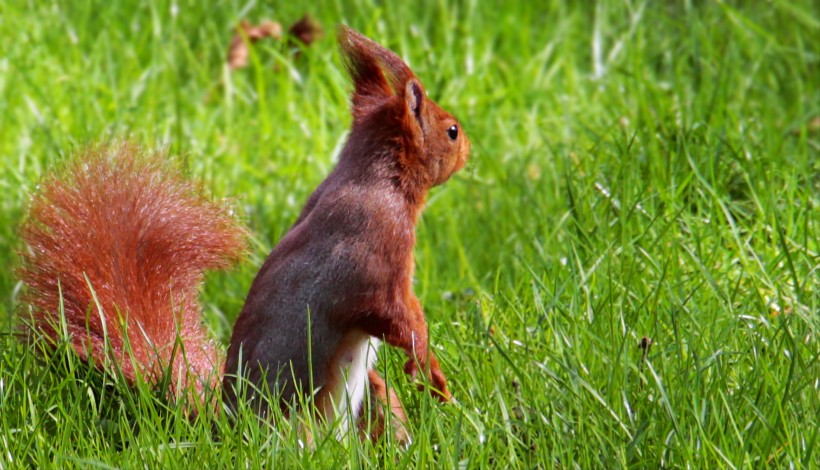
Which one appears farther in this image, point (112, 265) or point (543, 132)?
point (543, 132)

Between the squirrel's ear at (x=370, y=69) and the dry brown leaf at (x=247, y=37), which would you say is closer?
the squirrel's ear at (x=370, y=69)

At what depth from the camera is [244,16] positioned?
15.2 feet

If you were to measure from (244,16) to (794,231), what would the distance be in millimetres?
2519

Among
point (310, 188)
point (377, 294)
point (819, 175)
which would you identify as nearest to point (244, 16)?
point (310, 188)

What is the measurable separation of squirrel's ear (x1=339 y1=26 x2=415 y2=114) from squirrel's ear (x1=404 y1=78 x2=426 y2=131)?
1cm

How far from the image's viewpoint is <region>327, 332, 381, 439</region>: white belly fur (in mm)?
2186

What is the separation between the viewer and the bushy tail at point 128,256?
7.72 ft

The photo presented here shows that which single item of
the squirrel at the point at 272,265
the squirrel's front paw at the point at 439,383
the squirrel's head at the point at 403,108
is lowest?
the squirrel's front paw at the point at 439,383

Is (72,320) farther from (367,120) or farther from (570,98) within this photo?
(570,98)

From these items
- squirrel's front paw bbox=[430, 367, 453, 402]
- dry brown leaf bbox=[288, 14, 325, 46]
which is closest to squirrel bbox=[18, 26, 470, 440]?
squirrel's front paw bbox=[430, 367, 453, 402]

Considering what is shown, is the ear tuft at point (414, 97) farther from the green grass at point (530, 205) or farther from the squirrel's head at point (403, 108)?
the green grass at point (530, 205)

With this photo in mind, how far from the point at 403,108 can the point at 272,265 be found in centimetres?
39

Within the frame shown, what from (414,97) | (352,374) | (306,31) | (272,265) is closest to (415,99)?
(414,97)

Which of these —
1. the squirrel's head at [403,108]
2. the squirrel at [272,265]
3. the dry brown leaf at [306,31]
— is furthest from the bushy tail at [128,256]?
the dry brown leaf at [306,31]
